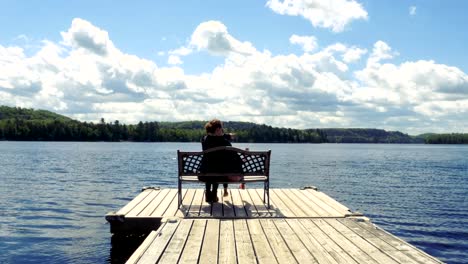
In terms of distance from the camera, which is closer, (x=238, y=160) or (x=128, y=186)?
(x=238, y=160)

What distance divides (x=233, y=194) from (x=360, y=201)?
41.1 feet

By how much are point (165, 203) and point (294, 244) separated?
5.30 meters

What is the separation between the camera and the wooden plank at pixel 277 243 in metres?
6.29

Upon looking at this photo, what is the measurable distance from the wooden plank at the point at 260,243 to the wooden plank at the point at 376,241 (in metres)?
1.68

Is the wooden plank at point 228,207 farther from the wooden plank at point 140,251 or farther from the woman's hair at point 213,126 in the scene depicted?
the wooden plank at point 140,251

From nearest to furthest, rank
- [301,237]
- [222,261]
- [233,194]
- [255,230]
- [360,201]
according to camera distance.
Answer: [222,261] → [301,237] → [255,230] → [233,194] → [360,201]

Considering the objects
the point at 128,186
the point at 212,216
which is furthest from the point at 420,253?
the point at 128,186

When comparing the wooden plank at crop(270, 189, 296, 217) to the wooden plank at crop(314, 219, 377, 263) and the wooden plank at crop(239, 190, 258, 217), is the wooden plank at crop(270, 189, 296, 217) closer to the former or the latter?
the wooden plank at crop(239, 190, 258, 217)

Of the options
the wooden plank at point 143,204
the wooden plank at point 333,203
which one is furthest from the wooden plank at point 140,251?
the wooden plank at point 333,203

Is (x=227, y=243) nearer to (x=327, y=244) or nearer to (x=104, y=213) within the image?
(x=327, y=244)

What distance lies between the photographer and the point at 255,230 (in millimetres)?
8125

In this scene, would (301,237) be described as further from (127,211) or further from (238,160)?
(127,211)

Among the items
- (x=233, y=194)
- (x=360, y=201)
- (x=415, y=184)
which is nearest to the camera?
(x=233, y=194)

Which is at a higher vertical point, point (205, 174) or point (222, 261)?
point (205, 174)
